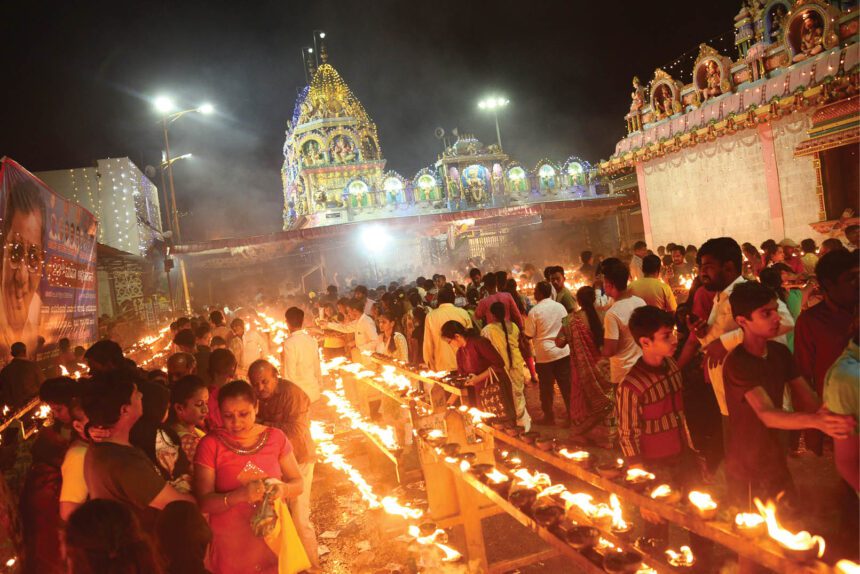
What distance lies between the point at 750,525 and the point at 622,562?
1.95ft

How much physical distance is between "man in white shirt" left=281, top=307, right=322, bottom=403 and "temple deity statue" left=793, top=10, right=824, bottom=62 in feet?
47.3

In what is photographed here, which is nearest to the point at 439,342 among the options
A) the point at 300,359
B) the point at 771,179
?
the point at 300,359

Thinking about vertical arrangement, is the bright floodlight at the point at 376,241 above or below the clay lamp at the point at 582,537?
above

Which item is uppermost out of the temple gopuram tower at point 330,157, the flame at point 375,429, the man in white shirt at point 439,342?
the temple gopuram tower at point 330,157

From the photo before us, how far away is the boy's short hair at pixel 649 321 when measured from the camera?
3756mm

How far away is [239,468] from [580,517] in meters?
1.95

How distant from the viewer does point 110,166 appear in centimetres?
2395

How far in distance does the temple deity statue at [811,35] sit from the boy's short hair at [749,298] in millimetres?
14726

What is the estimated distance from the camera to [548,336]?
7.66m

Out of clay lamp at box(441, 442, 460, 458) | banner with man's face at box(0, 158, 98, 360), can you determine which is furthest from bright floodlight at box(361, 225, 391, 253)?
clay lamp at box(441, 442, 460, 458)

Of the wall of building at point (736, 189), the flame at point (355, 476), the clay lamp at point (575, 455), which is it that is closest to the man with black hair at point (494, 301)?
the flame at point (355, 476)

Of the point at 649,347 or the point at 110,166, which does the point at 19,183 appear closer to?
the point at 649,347

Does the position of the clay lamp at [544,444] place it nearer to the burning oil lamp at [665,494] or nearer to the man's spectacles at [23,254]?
the burning oil lamp at [665,494]

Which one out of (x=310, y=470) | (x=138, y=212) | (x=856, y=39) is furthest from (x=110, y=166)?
(x=856, y=39)
